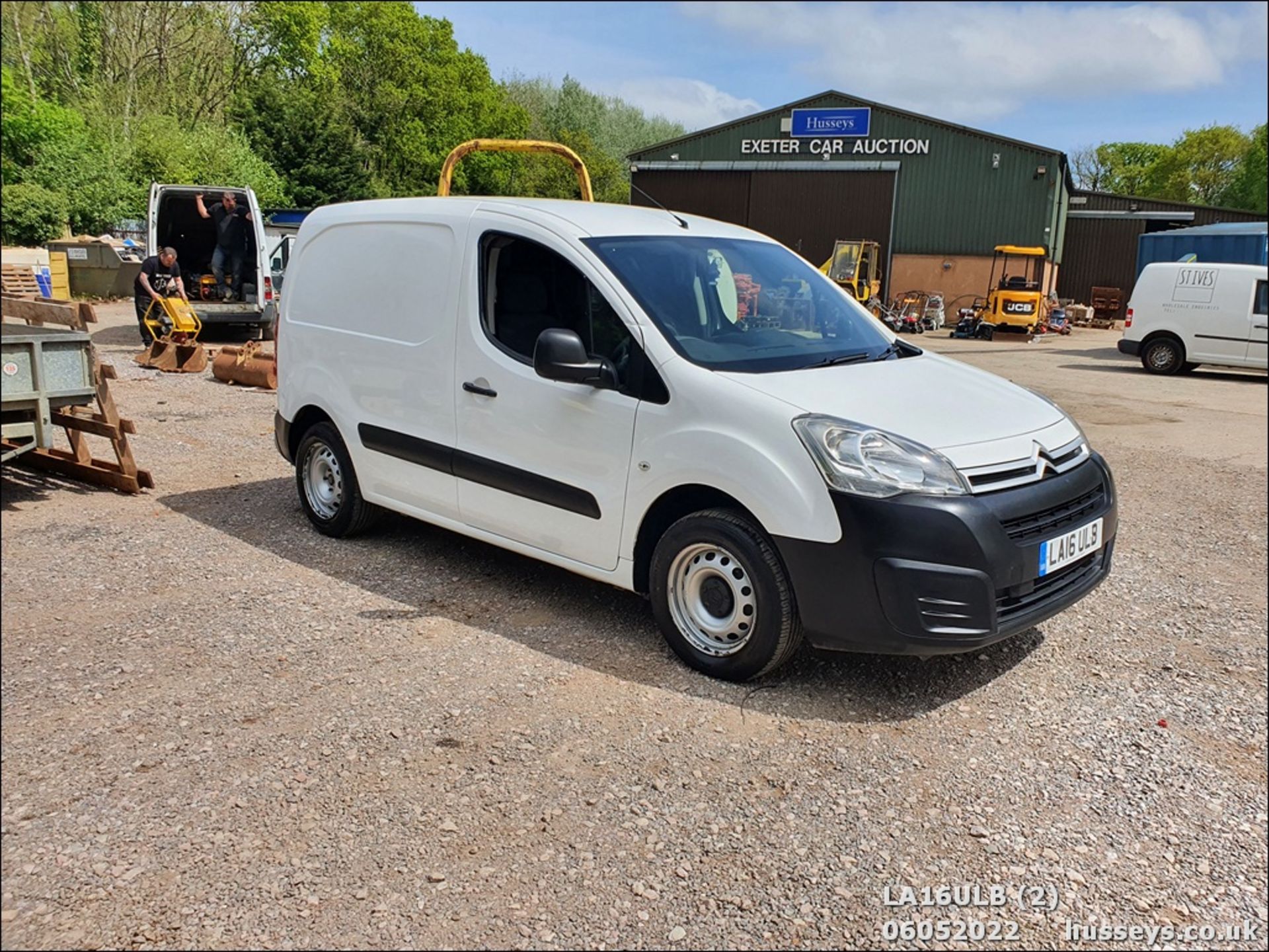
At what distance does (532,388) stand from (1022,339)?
19.1m

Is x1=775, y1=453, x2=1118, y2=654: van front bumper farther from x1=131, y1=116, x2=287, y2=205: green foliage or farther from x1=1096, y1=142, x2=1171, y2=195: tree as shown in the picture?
x1=131, y1=116, x2=287, y2=205: green foliage

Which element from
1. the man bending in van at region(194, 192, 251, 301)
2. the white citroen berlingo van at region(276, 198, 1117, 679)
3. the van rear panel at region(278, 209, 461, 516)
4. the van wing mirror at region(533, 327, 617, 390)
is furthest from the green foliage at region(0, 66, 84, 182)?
the van rear panel at region(278, 209, 461, 516)

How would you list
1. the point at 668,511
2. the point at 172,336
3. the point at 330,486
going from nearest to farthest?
1. the point at 172,336
2. the point at 668,511
3. the point at 330,486

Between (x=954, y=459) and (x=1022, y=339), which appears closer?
(x=954, y=459)

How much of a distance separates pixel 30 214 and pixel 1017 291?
22268 mm

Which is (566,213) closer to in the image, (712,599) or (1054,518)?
(712,599)

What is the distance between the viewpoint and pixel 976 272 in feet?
86.7

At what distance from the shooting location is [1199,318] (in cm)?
217

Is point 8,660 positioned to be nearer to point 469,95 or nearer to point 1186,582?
point 469,95

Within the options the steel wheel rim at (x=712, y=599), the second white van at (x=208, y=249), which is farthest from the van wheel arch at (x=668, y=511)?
the second white van at (x=208, y=249)

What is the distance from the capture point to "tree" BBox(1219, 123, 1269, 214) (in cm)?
162

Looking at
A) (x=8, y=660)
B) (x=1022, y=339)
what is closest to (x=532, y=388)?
(x=8, y=660)

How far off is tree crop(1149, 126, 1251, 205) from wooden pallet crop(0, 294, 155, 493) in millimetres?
1998

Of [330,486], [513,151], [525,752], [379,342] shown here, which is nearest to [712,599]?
[525,752]
